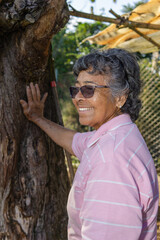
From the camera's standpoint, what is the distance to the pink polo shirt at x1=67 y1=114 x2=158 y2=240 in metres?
1.24

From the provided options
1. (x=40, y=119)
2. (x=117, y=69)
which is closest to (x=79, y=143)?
(x=40, y=119)

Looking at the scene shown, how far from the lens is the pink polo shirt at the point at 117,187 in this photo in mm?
1241

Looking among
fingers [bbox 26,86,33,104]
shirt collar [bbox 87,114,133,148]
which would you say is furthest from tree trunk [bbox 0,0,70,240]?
shirt collar [bbox 87,114,133,148]

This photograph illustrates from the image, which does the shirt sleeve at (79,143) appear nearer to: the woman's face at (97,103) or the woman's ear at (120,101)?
the woman's face at (97,103)

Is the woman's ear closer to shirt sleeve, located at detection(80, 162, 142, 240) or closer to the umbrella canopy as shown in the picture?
shirt sleeve, located at detection(80, 162, 142, 240)

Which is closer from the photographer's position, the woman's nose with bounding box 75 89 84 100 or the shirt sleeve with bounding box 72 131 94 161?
the woman's nose with bounding box 75 89 84 100

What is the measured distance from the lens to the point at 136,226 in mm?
1265

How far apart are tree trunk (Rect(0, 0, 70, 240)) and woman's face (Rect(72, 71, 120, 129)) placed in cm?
53

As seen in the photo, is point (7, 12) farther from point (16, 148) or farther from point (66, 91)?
point (66, 91)

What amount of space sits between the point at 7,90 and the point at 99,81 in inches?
35.4

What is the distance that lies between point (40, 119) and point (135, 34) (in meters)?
3.39

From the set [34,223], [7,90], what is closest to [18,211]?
[34,223]

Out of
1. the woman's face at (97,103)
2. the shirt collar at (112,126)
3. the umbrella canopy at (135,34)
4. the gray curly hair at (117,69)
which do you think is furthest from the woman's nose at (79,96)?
the umbrella canopy at (135,34)

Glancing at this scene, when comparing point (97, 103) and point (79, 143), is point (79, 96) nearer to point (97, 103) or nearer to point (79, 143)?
point (97, 103)
